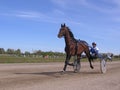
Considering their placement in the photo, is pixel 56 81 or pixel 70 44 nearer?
pixel 56 81

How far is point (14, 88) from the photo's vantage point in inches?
483

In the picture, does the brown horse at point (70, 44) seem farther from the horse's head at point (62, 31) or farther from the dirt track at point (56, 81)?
the dirt track at point (56, 81)

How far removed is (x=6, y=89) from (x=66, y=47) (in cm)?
778

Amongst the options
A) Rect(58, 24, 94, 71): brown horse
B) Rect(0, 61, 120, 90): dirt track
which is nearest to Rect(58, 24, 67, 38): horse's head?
Rect(58, 24, 94, 71): brown horse

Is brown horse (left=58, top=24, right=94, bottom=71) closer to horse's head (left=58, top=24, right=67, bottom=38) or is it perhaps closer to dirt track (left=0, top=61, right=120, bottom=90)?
horse's head (left=58, top=24, right=67, bottom=38)

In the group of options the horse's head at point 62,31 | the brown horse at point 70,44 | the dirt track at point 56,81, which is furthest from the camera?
the brown horse at point 70,44

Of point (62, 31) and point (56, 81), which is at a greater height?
point (62, 31)

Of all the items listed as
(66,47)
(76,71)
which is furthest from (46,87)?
(76,71)

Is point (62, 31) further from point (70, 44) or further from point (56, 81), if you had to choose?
point (56, 81)

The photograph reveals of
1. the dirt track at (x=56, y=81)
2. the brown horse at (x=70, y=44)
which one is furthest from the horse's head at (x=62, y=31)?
the dirt track at (x=56, y=81)

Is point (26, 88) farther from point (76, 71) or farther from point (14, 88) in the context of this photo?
point (76, 71)

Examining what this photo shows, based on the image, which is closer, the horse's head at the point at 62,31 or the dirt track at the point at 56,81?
the dirt track at the point at 56,81

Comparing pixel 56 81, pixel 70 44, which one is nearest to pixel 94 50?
pixel 70 44

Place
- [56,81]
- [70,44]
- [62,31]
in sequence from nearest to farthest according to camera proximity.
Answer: [56,81]
[62,31]
[70,44]
